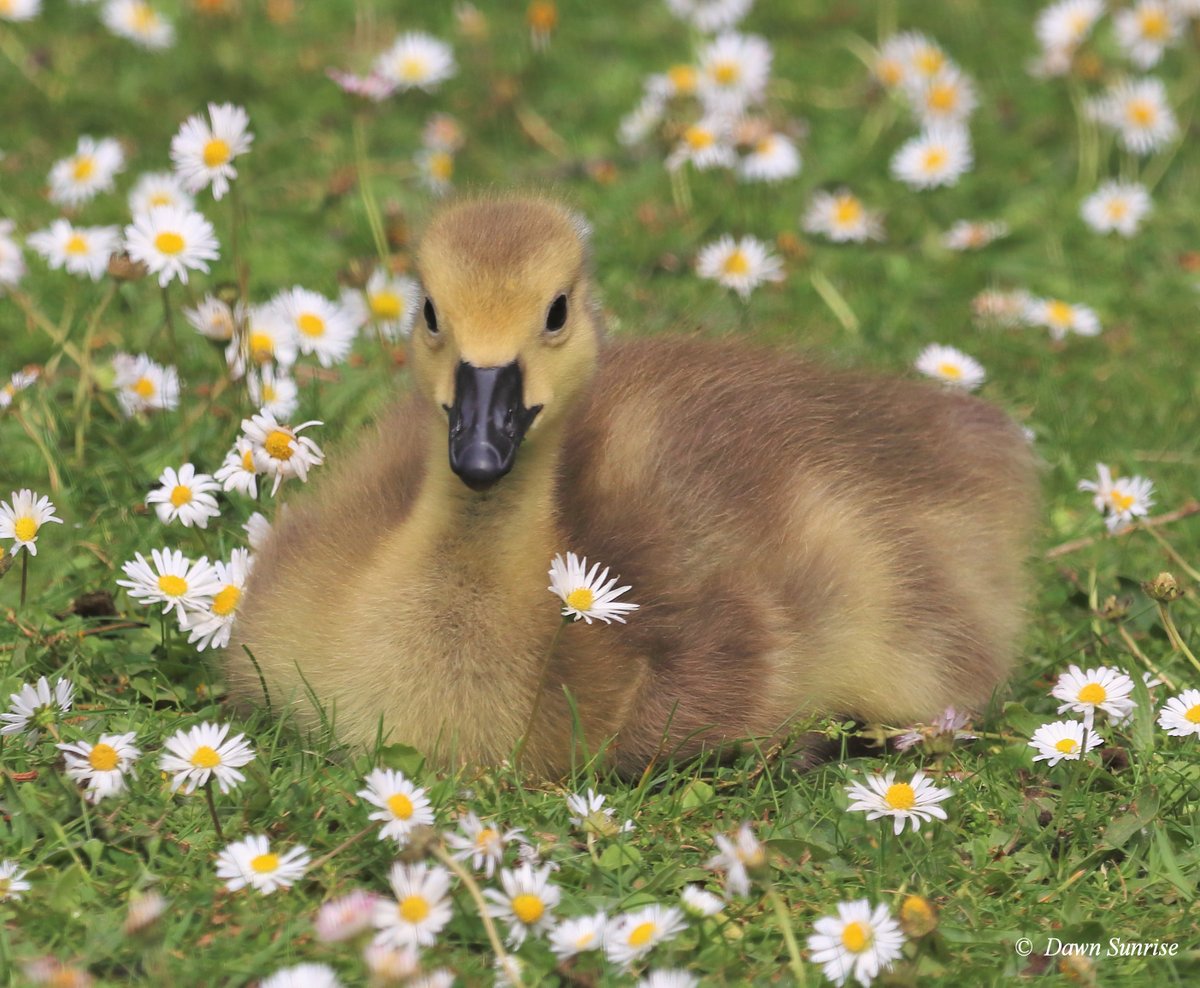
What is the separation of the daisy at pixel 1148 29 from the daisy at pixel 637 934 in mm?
4143

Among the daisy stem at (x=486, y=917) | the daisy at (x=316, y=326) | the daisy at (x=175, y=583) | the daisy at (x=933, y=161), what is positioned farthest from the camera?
the daisy at (x=933, y=161)

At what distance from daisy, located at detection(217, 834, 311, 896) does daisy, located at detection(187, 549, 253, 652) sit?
23.0 inches

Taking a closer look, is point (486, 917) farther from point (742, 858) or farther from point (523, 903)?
point (742, 858)

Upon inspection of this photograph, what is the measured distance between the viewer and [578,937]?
2.30m

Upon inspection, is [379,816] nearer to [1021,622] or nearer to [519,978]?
[519,978]

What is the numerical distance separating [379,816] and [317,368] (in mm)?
1724

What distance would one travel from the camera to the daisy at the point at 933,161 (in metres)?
5.02

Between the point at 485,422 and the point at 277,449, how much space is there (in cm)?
65

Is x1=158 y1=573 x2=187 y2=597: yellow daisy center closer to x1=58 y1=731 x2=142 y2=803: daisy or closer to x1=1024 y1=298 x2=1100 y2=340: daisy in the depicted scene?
x1=58 y1=731 x2=142 y2=803: daisy

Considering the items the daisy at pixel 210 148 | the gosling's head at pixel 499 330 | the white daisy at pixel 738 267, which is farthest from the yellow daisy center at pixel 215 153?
the white daisy at pixel 738 267

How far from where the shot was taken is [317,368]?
13.0 feet

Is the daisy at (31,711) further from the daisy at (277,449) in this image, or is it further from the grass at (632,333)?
the daisy at (277,449)

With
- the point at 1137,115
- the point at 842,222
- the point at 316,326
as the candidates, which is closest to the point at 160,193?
the point at 316,326

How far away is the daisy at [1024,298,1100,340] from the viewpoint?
445cm
